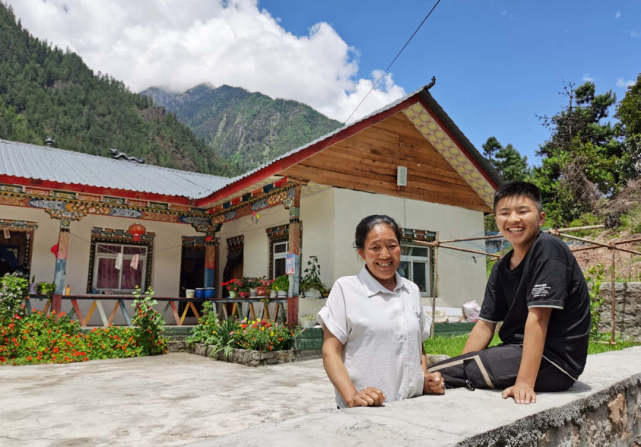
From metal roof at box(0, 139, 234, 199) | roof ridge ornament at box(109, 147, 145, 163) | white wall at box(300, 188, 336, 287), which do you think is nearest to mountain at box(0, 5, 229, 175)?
roof ridge ornament at box(109, 147, 145, 163)

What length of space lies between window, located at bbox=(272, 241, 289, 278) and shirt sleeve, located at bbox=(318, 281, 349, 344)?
342 inches

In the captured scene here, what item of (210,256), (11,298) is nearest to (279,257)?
(210,256)

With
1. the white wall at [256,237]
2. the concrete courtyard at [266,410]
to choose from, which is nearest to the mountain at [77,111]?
the white wall at [256,237]

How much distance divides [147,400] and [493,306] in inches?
159

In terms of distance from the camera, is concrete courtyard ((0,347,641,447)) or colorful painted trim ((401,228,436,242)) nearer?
concrete courtyard ((0,347,641,447))

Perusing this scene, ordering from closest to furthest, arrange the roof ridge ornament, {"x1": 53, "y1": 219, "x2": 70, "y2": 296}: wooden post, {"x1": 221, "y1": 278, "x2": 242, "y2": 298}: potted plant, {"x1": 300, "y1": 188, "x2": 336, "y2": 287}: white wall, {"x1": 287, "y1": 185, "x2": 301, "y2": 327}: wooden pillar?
{"x1": 287, "y1": 185, "x2": 301, "y2": 327}: wooden pillar, {"x1": 300, "y1": 188, "x2": 336, "y2": 287}: white wall, {"x1": 53, "y1": 219, "x2": 70, "y2": 296}: wooden post, {"x1": 221, "y1": 278, "x2": 242, "y2": 298}: potted plant, the roof ridge ornament

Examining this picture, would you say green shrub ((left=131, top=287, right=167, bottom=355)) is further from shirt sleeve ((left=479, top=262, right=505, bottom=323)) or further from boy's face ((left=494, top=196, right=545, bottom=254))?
boy's face ((left=494, top=196, right=545, bottom=254))

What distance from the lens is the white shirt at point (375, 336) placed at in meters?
2.08

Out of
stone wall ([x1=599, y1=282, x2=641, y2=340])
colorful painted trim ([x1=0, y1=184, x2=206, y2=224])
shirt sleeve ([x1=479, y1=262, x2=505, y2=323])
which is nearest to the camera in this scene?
shirt sleeve ([x1=479, y1=262, x2=505, y2=323])

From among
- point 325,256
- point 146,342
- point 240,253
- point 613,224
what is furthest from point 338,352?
point 613,224

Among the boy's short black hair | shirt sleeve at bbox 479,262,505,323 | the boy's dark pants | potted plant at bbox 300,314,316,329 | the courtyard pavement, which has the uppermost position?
the boy's short black hair

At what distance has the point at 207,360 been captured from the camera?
852cm

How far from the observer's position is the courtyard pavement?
148 inches

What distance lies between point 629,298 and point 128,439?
6.92 metres
